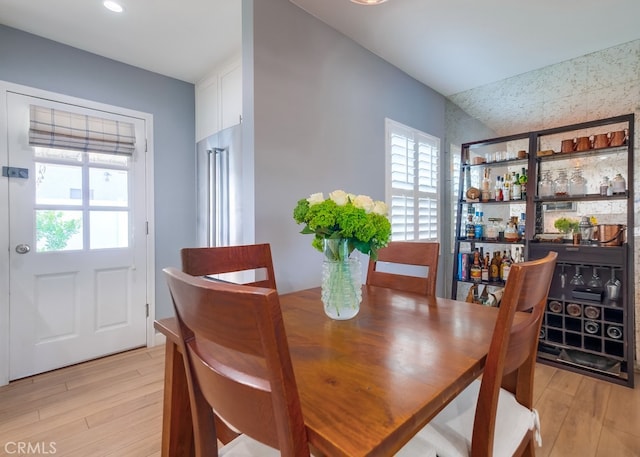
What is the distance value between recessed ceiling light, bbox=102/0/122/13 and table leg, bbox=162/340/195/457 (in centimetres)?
215

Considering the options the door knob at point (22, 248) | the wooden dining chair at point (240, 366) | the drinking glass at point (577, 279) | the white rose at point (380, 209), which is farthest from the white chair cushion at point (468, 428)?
the door knob at point (22, 248)

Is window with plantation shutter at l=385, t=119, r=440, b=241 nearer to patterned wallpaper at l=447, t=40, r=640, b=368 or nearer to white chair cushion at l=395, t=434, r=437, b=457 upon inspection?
patterned wallpaper at l=447, t=40, r=640, b=368

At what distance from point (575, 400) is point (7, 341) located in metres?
3.83

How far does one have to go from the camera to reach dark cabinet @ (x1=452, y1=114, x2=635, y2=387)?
2.17 metres

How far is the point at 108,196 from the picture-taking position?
2613 mm

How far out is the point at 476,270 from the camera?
2895 mm

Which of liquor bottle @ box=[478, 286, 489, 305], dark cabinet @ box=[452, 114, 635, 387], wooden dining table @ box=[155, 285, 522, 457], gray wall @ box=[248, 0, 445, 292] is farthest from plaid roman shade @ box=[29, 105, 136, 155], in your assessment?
liquor bottle @ box=[478, 286, 489, 305]

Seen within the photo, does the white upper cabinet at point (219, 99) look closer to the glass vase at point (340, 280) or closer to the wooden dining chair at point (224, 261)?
the wooden dining chair at point (224, 261)

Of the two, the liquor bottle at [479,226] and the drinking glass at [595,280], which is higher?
the liquor bottle at [479,226]

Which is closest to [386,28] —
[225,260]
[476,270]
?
[225,260]

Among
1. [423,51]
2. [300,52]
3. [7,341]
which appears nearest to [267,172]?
[300,52]

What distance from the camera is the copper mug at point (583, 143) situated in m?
2.38

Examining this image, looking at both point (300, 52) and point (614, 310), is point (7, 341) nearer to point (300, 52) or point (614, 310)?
point (300, 52)

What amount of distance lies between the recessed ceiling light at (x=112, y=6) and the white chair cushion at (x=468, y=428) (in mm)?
2759
